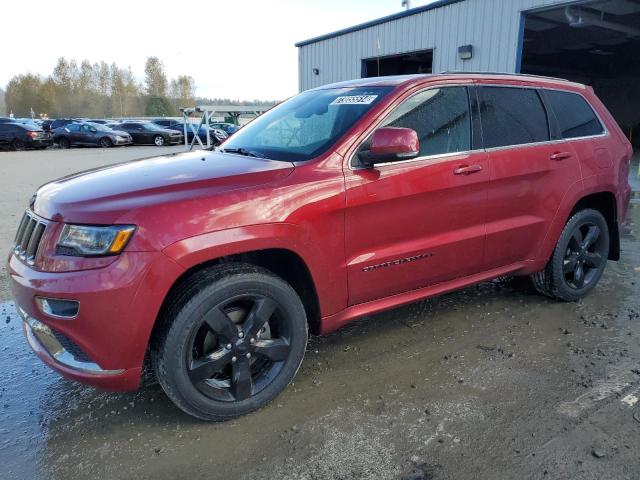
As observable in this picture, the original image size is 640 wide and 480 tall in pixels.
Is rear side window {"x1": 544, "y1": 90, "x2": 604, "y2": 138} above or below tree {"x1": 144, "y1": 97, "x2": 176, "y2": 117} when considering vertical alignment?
below

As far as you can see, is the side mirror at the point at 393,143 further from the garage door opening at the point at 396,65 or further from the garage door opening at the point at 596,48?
the garage door opening at the point at 396,65

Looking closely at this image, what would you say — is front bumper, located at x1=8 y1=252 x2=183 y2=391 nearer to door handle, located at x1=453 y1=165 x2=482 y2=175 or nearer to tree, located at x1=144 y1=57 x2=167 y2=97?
door handle, located at x1=453 y1=165 x2=482 y2=175

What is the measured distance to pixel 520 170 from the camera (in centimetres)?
348

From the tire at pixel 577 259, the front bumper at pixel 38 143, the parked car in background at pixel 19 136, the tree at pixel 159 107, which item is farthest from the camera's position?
the tree at pixel 159 107

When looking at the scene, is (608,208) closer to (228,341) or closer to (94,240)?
(228,341)

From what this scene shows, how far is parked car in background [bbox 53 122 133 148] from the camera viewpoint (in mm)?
26375

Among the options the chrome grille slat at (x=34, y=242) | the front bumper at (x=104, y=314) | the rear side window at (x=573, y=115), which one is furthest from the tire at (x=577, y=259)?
the chrome grille slat at (x=34, y=242)

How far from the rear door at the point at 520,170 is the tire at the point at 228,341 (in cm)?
164

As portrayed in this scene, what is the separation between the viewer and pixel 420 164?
302 cm

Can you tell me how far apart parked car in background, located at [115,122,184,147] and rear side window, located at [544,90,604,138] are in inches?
1048

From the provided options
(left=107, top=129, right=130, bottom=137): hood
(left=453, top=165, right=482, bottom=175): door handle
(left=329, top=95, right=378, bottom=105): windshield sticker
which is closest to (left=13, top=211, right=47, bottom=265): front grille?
(left=329, top=95, right=378, bottom=105): windshield sticker

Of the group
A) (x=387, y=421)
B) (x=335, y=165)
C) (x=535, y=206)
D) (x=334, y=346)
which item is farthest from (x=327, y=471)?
(x=535, y=206)

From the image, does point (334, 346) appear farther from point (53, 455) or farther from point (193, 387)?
point (53, 455)

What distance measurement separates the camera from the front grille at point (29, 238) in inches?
94.6
